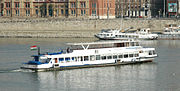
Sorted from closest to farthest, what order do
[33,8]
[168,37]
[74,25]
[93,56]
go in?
[93,56], [168,37], [74,25], [33,8]

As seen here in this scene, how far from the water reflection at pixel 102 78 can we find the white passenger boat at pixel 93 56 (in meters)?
1.05

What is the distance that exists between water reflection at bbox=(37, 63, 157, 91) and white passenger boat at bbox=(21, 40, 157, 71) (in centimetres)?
105

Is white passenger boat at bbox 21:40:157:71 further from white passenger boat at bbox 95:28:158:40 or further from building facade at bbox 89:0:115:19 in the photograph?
building facade at bbox 89:0:115:19

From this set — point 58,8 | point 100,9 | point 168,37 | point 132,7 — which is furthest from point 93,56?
point 132,7

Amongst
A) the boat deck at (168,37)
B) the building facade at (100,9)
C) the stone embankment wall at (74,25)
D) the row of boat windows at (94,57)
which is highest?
the building facade at (100,9)

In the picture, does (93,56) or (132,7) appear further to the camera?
(132,7)

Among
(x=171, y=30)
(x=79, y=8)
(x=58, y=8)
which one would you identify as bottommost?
(x=171, y=30)

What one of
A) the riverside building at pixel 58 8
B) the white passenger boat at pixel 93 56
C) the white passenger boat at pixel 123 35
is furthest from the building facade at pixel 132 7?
the white passenger boat at pixel 93 56

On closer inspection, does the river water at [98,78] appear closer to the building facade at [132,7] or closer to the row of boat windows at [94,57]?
the row of boat windows at [94,57]

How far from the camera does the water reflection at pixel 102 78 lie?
65.6 m

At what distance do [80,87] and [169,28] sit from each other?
261 feet

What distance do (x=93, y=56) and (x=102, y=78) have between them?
851cm

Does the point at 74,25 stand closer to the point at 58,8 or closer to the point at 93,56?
the point at 58,8

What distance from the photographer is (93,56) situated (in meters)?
79.0
